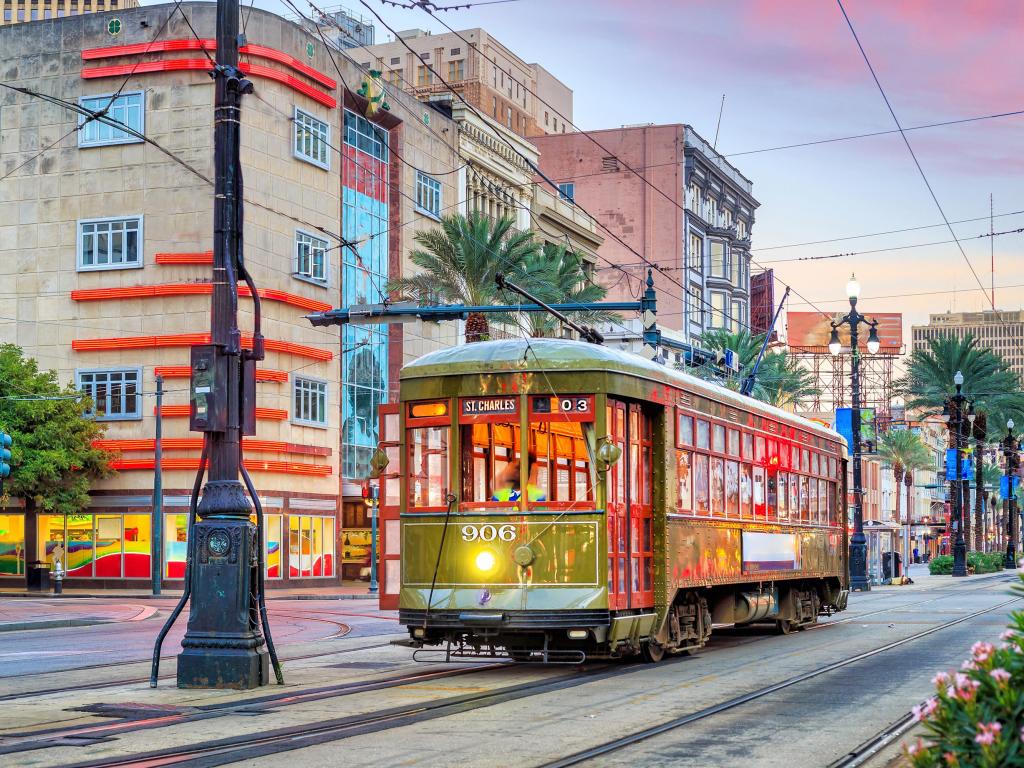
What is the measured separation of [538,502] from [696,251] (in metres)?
79.1

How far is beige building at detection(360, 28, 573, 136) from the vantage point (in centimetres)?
11581

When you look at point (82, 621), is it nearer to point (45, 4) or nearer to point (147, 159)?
point (147, 159)

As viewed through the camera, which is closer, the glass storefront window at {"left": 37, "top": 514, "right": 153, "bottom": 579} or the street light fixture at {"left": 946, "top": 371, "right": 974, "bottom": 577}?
the glass storefront window at {"left": 37, "top": 514, "right": 153, "bottom": 579}

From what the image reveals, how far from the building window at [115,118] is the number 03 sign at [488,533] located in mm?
35703

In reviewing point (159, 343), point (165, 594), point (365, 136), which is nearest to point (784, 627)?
point (165, 594)

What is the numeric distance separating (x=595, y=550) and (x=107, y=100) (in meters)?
38.0

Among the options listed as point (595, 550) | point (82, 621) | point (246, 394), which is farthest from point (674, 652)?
point (82, 621)

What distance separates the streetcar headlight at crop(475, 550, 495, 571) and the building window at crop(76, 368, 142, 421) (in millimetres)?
33992

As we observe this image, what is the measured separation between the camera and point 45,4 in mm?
152500

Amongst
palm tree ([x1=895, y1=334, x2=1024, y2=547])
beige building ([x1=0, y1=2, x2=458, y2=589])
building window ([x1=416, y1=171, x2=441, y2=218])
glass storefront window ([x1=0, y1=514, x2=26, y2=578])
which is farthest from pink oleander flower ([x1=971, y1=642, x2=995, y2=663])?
palm tree ([x1=895, y1=334, x2=1024, y2=547])

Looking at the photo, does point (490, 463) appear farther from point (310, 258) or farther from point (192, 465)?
point (310, 258)

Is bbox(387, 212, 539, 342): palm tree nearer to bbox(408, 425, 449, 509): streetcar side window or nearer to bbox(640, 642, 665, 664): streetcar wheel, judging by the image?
bbox(640, 642, 665, 664): streetcar wheel

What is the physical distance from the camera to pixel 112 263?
158ft

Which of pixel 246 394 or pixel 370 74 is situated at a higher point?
pixel 370 74
